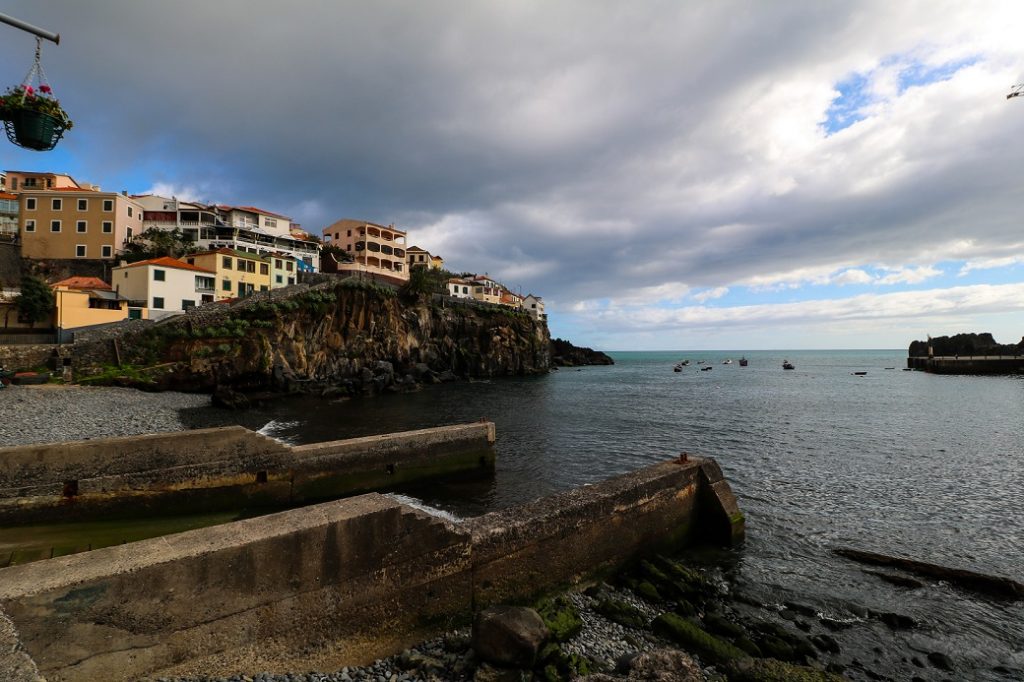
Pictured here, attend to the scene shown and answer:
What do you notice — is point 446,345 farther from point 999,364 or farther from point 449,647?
point 999,364

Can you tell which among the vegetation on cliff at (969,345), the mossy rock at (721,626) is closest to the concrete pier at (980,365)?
the vegetation on cliff at (969,345)

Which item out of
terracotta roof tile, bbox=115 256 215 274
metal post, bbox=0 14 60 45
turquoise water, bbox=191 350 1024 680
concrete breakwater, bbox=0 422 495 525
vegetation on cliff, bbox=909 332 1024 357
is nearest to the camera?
metal post, bbox=0 14 60 45

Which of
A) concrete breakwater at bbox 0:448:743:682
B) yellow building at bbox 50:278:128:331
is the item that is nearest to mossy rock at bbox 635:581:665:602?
concrete breakwater at bbox 0:448:743:682

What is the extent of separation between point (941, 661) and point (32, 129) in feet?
53.1

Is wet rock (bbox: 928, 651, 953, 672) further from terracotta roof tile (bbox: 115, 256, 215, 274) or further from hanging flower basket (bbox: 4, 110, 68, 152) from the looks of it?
terracotta roof tile (bbox: 115, 256, 215, 274)

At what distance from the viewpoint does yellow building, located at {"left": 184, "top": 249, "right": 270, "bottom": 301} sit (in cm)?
5106

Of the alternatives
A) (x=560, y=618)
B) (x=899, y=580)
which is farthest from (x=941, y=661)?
(x=560, y=618)

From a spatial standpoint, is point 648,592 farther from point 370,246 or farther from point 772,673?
point 370,246

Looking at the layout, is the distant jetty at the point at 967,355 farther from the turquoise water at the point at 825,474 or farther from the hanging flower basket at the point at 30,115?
the hanging flower basket at the point at 30,115

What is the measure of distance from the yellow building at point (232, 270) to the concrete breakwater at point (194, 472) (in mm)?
41307

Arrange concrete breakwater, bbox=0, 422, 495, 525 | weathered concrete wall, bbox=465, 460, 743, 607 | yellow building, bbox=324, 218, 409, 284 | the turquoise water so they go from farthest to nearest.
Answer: yellow building, bbox=324, 218, 409, 284 < concrete breakwater, bbox=0, 422, 495, 525 < the turquoise water < weathered concrete wall, bbox=465, 460, 743, 607

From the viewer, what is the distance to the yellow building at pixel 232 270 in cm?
5106

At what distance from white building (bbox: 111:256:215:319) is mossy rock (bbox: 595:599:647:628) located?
48.7 meters

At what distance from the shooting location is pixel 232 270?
52812 mm
